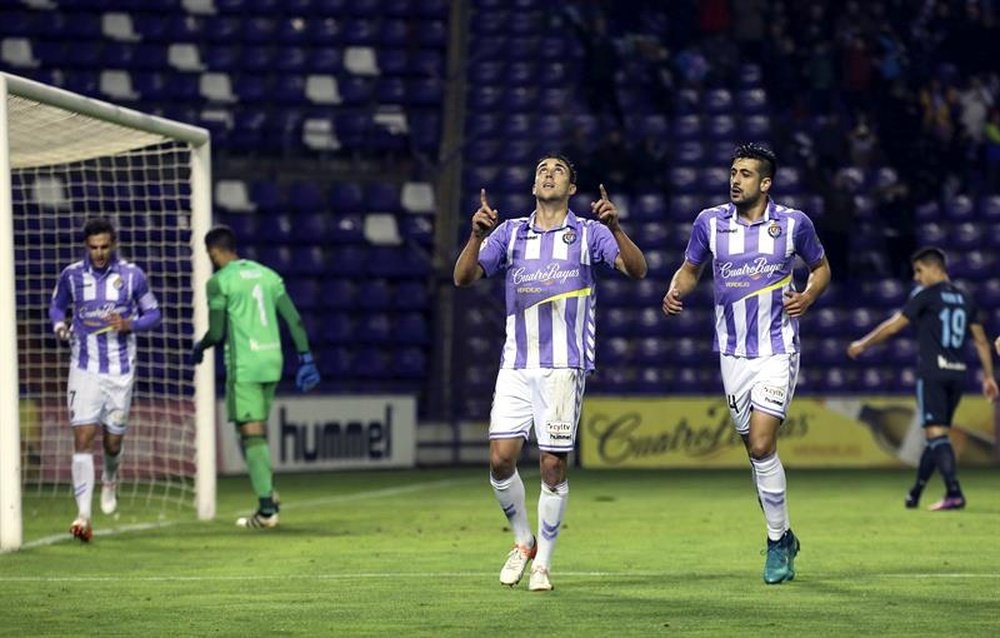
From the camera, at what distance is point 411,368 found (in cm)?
2117

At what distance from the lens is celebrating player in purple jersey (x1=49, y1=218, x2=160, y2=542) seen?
41.5 feet

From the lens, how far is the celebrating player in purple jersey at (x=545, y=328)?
894 centimetres

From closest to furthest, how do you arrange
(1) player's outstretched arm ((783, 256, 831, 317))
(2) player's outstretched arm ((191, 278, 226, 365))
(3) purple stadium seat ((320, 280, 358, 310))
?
1. (1) player's outstretched arm ((783, 256, 831, 317))
2. (2) player's outstretched arm ((191, 278, 226, 365))
3. (3) purple stadium seat ((320, 280, 358, 310))

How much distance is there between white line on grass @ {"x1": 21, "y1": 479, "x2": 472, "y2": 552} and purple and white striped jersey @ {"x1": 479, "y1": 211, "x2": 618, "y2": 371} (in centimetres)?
395

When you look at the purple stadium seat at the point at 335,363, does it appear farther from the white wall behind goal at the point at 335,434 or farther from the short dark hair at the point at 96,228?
the short dark hair at the point at 96,228

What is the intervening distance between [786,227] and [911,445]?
11.5 m

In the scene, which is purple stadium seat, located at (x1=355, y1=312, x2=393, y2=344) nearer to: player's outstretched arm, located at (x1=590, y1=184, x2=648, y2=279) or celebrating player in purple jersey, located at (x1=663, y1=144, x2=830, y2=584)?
celebrating player in purple jersey, located at (x1=663, y1=144, x2=830, y2=584)

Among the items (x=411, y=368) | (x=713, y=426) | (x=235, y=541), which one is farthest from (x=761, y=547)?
(x=411, y=368)

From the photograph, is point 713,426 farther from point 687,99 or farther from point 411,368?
point 687,99

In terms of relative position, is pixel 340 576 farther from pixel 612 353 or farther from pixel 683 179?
pixel 683 179

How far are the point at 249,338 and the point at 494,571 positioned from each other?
11.7ft

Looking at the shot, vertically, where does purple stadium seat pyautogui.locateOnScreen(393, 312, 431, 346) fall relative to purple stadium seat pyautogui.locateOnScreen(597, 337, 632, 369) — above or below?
above

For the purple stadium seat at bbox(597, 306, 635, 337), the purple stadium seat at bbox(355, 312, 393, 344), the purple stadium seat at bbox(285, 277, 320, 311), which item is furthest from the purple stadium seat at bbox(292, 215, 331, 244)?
the purple stadium seat at bbox(597, 306, 635, 337)

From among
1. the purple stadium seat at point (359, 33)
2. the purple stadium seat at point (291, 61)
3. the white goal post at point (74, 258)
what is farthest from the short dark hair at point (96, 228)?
the purple stadium seat at point (359, 33)
